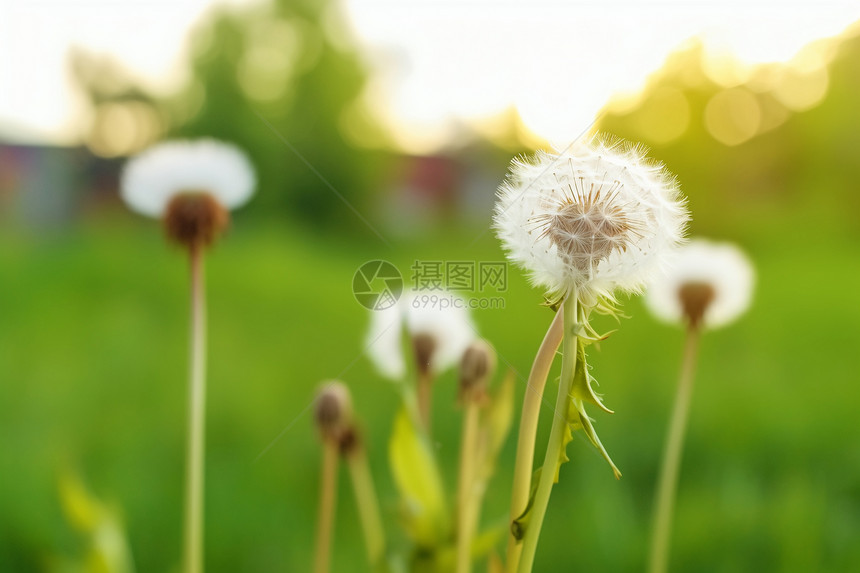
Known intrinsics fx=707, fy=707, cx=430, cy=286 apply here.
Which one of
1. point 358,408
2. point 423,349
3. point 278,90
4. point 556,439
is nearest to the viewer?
point 556,439

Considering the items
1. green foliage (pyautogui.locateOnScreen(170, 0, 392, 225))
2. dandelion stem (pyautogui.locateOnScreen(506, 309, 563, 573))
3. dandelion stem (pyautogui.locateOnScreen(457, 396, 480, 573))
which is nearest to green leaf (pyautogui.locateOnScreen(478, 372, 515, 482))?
dandelion stem (pyautogui.locateOnScreen(457, 396, 480, 573))

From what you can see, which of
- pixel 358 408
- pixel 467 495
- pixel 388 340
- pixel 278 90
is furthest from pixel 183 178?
pixel 278 90

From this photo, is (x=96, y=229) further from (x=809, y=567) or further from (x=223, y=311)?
(x=809, y=567)

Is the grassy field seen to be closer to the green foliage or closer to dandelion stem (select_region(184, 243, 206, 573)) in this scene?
dandelion stem (select_region(184, 243, 206, 573))

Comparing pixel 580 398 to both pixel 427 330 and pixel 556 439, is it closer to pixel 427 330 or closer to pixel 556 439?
pixel 556 439

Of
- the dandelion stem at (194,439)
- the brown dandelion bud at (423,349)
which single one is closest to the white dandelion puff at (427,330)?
the brown dandelion bud at (423,349)

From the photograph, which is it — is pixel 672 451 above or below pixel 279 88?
below
